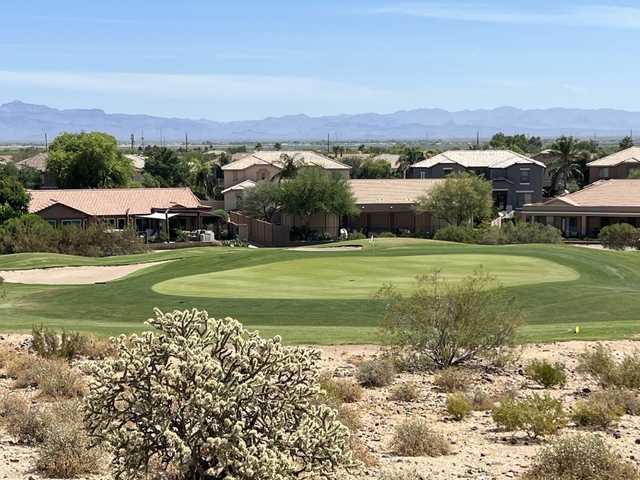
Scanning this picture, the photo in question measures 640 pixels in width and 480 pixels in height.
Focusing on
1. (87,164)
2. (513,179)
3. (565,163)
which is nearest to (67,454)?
(513,179)

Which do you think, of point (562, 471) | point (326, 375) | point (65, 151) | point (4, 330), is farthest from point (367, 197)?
point (562, 471)

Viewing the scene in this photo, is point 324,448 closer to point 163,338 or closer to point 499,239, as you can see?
point 163,338

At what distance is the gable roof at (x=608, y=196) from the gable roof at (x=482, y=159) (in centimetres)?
1609

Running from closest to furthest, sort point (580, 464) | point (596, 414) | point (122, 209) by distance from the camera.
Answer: point (580, 464)
point (596, 414)
point (122, 209)

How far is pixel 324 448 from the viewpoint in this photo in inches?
428

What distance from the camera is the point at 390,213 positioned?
8506cm

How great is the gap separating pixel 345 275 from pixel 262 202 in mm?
41356

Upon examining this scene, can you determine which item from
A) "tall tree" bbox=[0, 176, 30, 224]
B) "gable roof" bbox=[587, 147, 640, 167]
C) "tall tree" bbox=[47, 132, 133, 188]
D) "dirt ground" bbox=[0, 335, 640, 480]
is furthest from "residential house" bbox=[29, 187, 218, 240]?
"dirt ground" bbox=[0, 335, 640, 480]

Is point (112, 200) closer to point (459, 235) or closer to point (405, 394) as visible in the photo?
point (459, 235)

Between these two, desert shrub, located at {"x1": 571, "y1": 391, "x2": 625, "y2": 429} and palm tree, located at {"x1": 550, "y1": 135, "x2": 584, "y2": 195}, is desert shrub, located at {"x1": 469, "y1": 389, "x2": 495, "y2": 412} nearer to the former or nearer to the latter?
desert shrub, located at {"x1": 571, "y1": 391, "x2": 625, "y2": 429}

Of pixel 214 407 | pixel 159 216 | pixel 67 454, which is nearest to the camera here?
pixel 214 407

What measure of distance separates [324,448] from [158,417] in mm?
→ 1793

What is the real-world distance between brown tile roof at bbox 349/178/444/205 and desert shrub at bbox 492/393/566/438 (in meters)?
66.1

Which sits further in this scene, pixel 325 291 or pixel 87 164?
pixel 87 164
